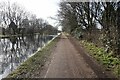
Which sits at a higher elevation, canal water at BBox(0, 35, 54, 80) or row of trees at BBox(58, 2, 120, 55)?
row of trees at BBox(58, 2, 120, 55)

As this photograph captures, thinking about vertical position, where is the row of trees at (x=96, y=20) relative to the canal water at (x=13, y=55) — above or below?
above

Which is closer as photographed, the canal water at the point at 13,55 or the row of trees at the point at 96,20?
the canal water at the point at 13,55

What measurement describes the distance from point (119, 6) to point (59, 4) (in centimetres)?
2645

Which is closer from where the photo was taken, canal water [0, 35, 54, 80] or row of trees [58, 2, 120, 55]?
canal water [0, 35, 54, 80]

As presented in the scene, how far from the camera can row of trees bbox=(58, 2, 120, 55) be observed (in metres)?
19.2

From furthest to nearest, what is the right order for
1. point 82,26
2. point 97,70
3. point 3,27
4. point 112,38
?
point 3,27 → point 82,26 → point 112,38 → point 97,70

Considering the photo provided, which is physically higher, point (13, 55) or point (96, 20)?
point (96, 20)

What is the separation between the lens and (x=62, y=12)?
185 ft

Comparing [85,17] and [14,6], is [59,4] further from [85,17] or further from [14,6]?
[14,6]

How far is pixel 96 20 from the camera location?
41906mm

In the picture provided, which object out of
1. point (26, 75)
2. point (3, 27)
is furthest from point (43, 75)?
point (3, 27)

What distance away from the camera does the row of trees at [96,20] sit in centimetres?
1923

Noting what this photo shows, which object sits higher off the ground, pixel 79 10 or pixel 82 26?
pixel 79 10

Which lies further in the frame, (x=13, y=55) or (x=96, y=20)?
(x=96, y=20)
